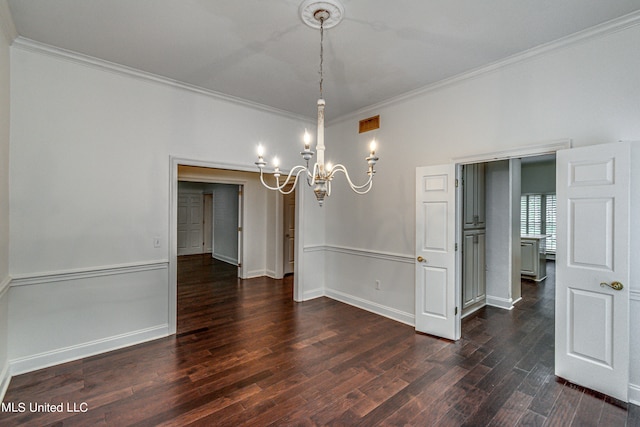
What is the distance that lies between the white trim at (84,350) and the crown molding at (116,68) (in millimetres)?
2825

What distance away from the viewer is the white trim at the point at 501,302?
4.42m

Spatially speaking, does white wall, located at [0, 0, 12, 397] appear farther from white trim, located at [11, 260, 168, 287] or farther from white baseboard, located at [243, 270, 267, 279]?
white baseboard, located at [243, 270, 267, 279]

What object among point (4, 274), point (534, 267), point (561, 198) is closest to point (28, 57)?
point (4, 274)

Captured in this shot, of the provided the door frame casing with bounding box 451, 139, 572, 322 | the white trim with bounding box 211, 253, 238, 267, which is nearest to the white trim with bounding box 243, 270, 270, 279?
the white trim with bounding box 211, 253, 238, 267

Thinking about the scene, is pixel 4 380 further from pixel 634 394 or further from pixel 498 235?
pixel 498 235

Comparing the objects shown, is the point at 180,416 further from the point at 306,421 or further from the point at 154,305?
the point at 154,305

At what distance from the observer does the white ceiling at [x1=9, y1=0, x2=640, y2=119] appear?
2.19 m

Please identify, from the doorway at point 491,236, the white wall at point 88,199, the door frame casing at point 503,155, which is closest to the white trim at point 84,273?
the white wall at point 88,199

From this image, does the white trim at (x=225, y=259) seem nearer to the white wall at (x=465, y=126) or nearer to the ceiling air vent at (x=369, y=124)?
the white wall at (x=465, y=126)

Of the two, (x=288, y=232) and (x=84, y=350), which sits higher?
(x=288, y=232)

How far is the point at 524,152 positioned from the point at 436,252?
1368 mm

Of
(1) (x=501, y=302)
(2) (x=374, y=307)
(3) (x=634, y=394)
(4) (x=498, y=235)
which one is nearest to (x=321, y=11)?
(2) (x=374, y=307)

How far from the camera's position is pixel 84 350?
2.93m

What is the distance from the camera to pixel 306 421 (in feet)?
6.68
